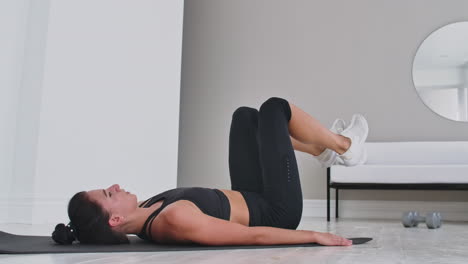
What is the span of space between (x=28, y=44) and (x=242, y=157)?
2.24m

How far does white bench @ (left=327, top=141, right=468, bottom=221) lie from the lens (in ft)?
12.6

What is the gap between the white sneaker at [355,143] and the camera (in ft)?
6.68

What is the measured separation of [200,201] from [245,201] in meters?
0.23

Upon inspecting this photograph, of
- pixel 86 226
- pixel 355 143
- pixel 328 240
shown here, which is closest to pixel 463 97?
pixel 355 143

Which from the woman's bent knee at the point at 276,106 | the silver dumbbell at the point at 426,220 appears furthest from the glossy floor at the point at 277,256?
the silver dumbbell at the point at 426,220

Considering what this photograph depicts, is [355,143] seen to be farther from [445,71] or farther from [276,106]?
[445,71]

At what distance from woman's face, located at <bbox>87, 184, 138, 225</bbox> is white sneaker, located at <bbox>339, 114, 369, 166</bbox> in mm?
894

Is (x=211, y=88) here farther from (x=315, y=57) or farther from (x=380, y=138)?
(x=380, y=138)

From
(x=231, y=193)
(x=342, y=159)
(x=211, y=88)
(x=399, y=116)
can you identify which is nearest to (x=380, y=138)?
(x=399, y=116)

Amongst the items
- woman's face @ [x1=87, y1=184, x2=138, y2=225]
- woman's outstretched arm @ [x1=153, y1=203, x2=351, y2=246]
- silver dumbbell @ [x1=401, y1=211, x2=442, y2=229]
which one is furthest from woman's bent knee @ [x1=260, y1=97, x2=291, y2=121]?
silver dumbbell @ [x1=401, y1=211, x2=442, y2=229]

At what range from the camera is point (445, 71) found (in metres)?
4.68

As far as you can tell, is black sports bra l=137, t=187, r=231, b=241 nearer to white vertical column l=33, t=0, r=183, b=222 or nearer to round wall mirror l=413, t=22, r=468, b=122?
white vertical column l=33, t=0, r=183, b=222

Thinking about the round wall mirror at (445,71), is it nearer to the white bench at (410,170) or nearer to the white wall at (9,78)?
the white bench at (410,170)

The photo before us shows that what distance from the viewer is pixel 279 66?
5.03m
